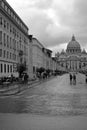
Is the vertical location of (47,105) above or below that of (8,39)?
below

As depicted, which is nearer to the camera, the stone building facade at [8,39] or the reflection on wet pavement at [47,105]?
the reflection on wet pavement at [47,105]

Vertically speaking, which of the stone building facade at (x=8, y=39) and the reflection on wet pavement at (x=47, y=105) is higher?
the stone building facade at (x=8, y=39)

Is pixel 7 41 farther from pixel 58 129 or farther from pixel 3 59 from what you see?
pixel 58 129

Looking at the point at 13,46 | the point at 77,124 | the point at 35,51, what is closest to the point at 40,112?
the point at 77,124

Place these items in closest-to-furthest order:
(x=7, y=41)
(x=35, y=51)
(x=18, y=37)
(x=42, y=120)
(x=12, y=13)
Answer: (x=42, y=120), (x=7, y=41), (x=12, y=13), (x=18, y=37), (x=35, y=51)

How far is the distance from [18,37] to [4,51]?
1504cm

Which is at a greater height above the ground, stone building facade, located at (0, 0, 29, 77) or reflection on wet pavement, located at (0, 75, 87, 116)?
stone building facade, located at (0, 0, 29, 77)

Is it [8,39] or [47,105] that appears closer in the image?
[47,105]

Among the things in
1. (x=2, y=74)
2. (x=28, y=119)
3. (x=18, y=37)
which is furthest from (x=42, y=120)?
(x=18, y=37)

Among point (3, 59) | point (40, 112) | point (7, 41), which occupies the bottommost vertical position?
point (40, 112)

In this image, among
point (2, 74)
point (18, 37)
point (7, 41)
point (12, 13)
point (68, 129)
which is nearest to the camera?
point (68, 129)

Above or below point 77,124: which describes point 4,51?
above

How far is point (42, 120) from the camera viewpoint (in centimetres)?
1094

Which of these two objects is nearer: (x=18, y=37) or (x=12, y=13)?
(x=12, y=13)
